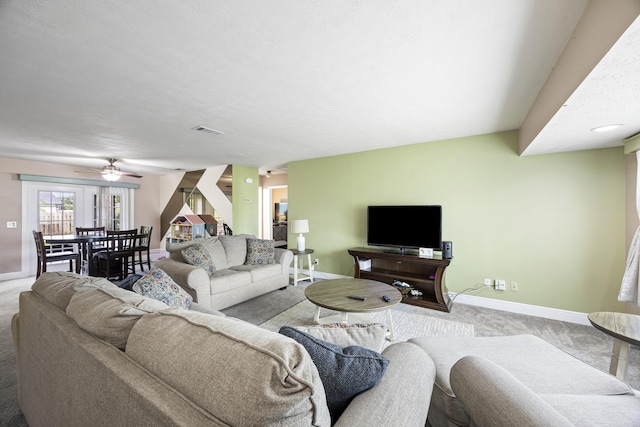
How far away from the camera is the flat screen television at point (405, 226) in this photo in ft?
11.5

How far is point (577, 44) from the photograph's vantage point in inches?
56.1

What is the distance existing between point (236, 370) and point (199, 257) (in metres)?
2.96

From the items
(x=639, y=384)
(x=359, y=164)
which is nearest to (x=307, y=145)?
(x=359, y=164)

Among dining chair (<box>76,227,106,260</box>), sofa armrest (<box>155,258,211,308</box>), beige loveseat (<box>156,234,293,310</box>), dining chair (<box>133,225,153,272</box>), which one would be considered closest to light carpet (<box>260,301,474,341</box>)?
beige loveseat (<box>156,234,293,310</box>)

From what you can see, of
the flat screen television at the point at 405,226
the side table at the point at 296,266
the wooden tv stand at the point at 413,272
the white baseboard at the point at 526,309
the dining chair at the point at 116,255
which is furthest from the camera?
the dining chair at the point at 116,255

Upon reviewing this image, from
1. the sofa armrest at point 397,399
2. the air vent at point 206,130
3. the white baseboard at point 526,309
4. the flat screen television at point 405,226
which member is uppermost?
the air vent at point 206,130

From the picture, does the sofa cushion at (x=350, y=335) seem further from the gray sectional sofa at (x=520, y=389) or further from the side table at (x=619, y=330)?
the side table at (x=619, y=330)

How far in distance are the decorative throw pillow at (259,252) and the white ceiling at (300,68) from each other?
1.71 metres

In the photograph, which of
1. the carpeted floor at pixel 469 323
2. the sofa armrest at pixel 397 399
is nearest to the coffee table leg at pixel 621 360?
the carpeted floor at pixel 469 323

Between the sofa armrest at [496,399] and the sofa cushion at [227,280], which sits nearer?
the sofa armrest at [496,399]

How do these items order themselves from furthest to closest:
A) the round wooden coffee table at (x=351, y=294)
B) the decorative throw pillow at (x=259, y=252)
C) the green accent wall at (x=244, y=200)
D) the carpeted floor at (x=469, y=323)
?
the green accent wall at (x=244, y=200)
the decorative throw pillow at (x=259, y=252)
the round wooden coffee table at (x=351, y=294)
the carpeted floor at (x=469, y=323)

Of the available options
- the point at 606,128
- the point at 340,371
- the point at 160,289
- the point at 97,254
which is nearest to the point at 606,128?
the point at 606,128

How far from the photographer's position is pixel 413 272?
12.5ft

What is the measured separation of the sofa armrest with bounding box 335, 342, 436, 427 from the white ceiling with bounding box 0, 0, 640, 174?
1.62 m
